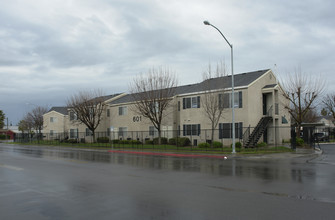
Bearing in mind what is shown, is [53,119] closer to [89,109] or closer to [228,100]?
[89,109]

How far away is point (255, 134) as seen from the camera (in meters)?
29.3

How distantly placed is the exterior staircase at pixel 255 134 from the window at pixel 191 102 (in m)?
6.82

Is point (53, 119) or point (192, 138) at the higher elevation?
point (53, 119)

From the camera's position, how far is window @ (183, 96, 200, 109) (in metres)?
33.9

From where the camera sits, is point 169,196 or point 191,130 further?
point 191,130

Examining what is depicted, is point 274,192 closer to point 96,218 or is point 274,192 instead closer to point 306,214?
point 306,214

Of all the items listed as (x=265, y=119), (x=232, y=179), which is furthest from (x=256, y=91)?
(x=232, y=179)

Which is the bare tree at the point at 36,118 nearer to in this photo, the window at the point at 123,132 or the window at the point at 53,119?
the window at the point at 53,119

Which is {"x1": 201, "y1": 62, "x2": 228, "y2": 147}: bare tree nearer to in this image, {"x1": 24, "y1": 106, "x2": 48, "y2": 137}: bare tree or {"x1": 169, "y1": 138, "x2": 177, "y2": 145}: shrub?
{"x1": 169, "y1": 138, "x2": 177, "y2": 145}: shrub

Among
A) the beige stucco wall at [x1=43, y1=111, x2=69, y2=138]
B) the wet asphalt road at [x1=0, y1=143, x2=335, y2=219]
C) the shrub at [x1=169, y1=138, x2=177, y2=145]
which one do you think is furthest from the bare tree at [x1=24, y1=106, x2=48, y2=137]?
the wet asphalt road at [x1=0, y1=143, x2=335, y2=219]

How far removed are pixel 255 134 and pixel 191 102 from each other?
8.37m

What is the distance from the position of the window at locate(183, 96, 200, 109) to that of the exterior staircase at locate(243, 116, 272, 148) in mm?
6819

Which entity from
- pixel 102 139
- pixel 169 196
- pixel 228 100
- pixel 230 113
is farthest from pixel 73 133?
pixel 169 196

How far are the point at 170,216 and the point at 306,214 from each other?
2938 millimetres
